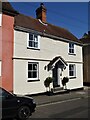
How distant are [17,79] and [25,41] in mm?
3187

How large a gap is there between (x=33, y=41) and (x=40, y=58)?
1632 millimetres

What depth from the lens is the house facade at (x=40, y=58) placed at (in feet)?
60.3

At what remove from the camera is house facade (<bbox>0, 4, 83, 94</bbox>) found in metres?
18.4

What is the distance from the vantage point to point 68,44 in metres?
24.5

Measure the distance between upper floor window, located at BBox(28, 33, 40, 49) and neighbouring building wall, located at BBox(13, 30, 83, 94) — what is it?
38cm

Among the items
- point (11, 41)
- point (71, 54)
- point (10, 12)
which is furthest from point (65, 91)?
point (10, 12)

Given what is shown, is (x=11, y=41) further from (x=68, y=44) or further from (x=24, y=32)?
(x=68, y=44)

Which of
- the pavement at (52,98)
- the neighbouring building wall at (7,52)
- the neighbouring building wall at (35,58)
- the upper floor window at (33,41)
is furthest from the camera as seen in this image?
the upper floor window at (33,41)

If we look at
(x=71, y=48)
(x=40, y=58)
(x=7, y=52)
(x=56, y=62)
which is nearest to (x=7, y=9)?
(x=7, y=52)

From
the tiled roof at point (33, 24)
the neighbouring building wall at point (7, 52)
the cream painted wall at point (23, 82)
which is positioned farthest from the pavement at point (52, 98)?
the tiled roof at point (33, 24)

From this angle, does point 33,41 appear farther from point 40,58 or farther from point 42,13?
point 42,13

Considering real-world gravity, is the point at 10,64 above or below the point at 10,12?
below

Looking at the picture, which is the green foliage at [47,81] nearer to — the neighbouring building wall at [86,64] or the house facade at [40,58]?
the house facade at [40,58]

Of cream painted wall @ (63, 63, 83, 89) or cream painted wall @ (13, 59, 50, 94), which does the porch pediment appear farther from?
cream painted wall @ (13, 59, 50, 94)
